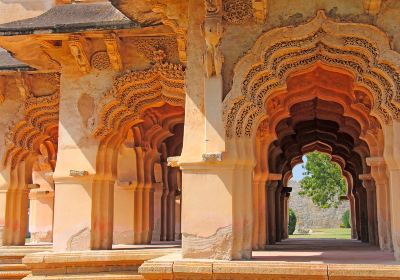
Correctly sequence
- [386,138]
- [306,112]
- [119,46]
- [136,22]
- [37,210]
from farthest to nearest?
[37,210], [306,112], [119,46], [136,22], [386,138]

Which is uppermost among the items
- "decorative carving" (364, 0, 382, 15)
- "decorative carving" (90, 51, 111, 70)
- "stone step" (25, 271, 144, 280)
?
"decorative carving" (90, 51, 111, 70)

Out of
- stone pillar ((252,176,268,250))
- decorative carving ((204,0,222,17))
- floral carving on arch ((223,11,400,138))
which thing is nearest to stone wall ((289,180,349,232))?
stone pillar ((252,176,268,250))

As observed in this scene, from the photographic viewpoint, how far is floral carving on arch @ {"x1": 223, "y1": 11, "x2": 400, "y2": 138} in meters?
7.18

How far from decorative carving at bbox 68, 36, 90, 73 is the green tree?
1425 inches

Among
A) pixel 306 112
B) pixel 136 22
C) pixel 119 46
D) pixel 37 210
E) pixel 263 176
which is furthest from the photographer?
pixel 37 210

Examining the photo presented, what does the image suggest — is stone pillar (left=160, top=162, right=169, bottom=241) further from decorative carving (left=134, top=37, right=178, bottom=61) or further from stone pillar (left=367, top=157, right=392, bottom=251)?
stone pillar (left=367, top=157, right=392, bottom=251)

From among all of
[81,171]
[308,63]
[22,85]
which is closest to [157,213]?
[22,85]

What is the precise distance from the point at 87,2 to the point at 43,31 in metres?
1.64

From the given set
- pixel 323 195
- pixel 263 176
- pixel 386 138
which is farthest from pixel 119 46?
pixel 323 195

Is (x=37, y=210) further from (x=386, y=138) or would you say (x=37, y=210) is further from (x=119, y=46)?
(x=386, y=138)

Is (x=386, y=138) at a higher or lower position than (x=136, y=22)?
lower

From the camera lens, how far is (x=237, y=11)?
760cm

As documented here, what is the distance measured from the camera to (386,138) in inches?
284

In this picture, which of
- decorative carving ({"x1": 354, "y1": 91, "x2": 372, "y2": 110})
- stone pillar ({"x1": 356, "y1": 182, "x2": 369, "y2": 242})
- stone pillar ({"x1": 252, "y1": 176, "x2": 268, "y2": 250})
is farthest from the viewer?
stone pillar ({"x1": 356, "y1": 182, "x2": 369, "y2": 242})
